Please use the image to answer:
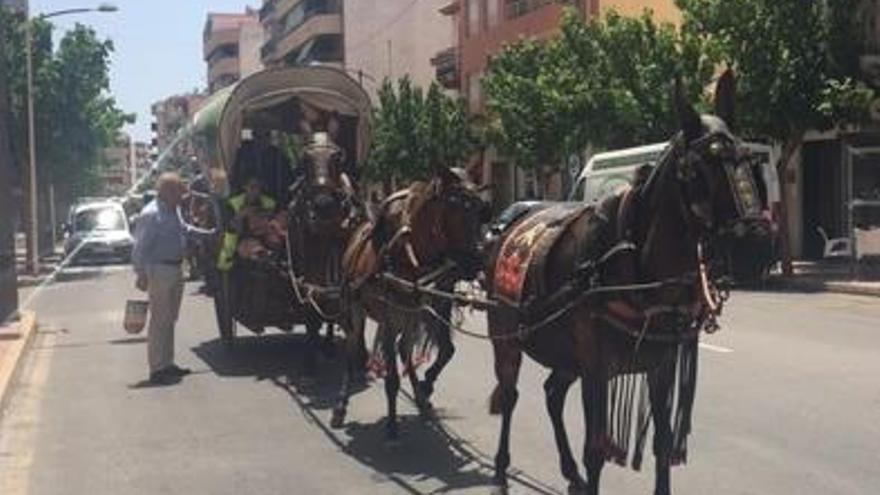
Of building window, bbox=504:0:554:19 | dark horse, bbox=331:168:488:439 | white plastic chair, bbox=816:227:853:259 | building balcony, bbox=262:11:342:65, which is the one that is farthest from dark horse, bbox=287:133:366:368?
building balcony, bbox=262:11:342:65

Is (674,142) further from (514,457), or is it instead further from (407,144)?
(407,144)

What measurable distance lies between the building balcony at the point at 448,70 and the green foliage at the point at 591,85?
17.0 meters

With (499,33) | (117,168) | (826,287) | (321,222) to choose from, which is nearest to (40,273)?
(499,33)

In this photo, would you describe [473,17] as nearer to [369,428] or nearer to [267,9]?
[369,428]

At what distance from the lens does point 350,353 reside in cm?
1037

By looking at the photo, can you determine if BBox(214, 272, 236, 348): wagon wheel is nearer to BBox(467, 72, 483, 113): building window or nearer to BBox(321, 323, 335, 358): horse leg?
BBox(321, 323, 335, 358): horse leg

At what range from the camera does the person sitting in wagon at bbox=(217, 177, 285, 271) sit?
13477 mm

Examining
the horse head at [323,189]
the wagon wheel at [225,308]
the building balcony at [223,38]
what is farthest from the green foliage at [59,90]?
the building balcony at [223,38]

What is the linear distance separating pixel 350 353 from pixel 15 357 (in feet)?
18.7

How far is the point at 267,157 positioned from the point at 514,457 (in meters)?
6.63

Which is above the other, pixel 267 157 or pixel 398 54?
pixel 398 54

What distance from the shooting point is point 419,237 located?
888cm

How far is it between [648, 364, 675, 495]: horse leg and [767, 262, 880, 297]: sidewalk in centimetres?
1680

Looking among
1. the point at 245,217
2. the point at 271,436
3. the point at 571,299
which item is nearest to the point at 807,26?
the point at 245,217
